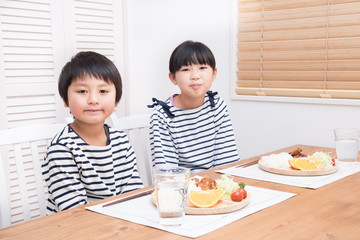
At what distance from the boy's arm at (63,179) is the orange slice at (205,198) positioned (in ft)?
1.29

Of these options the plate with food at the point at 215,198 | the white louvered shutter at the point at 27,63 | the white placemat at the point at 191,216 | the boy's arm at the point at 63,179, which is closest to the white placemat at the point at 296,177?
the white placemat at the point at 191,216

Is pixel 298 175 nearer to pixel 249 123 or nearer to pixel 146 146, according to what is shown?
pixel 146 146

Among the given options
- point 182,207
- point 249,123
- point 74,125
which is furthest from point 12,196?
point 182,207

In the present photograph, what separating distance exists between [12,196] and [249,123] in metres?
1.40

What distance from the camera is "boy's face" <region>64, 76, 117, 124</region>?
1.21 meters

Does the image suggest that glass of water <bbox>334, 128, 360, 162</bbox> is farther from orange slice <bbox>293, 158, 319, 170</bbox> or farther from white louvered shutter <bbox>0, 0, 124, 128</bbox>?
white louvered shutter <bbox>0, 0, 124, 128</bbox>

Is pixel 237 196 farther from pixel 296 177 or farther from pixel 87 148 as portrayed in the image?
pixel 87 148

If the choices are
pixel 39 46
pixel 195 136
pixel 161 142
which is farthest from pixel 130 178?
pixel 39 46

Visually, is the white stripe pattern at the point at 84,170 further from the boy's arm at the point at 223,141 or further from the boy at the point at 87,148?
the boy's arm at the point at 223,141

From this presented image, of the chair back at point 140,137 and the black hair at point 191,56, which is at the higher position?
the black hair at point 191,56

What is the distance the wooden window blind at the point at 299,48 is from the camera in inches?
74.5

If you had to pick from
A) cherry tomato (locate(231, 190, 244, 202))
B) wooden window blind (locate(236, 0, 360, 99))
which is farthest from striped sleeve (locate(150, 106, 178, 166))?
wooden window blind (locate(236, 0, 360, 99))

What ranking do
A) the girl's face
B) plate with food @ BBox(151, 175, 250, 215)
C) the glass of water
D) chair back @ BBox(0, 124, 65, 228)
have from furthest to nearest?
the girl's face < the glass of water < chair back @ BBox(0, 124, 65, 228) < plate with food @ BBox(151, 175, 250, 215)

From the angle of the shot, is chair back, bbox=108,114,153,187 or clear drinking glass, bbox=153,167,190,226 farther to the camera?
chair back, bbox=108,114,153,187
